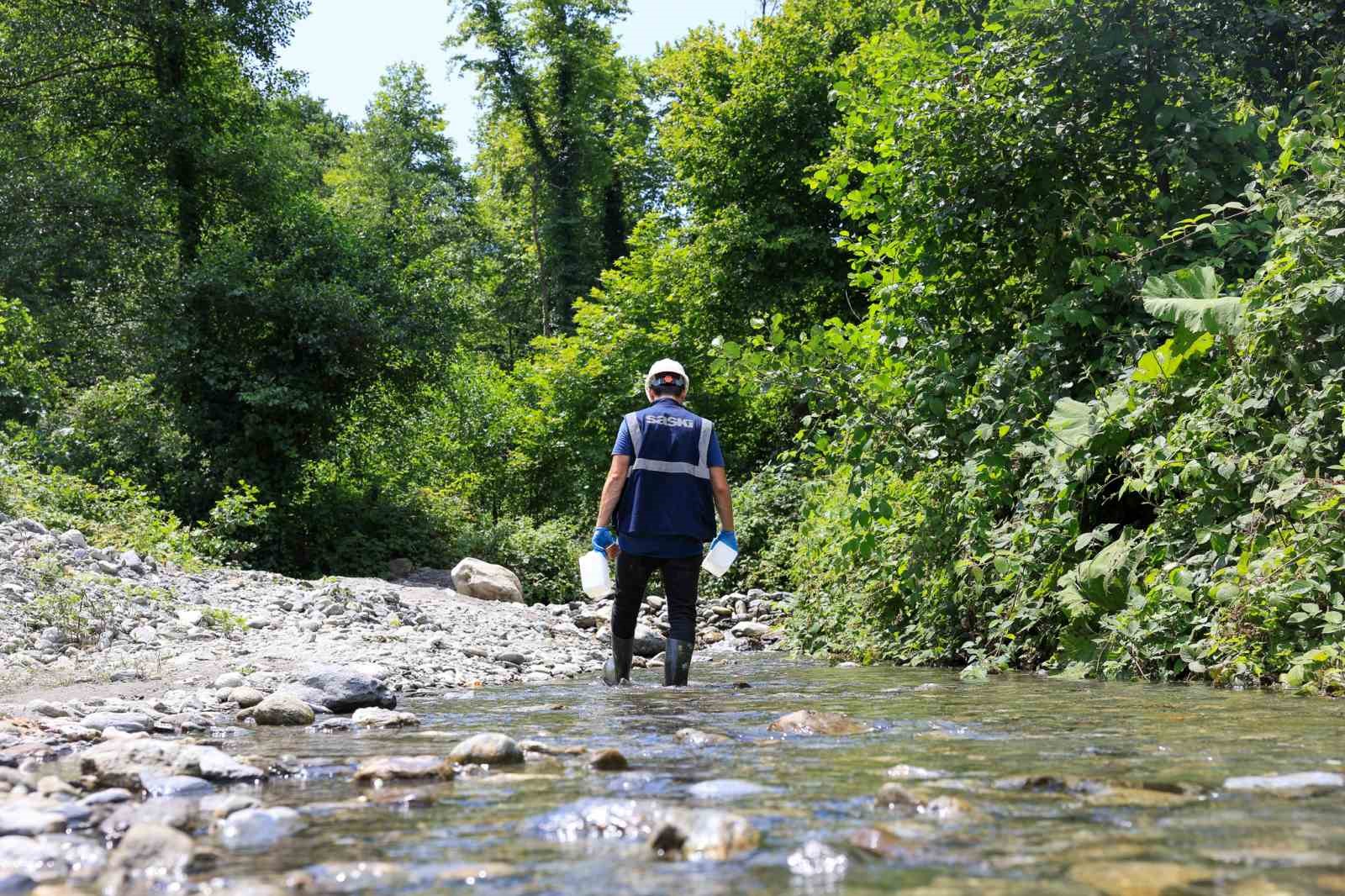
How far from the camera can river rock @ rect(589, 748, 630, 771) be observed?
4637 millimetres

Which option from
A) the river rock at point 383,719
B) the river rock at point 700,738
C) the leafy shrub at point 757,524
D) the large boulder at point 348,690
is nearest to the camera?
the river rock at point 700,738

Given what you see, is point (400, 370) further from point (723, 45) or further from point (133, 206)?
point (723, 45)

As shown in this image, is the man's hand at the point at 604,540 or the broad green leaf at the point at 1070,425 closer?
the man's hand at the point at 604,540

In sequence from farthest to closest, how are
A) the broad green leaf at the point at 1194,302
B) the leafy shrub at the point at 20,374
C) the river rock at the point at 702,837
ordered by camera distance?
1. the leafy shrub at the point at 20,374
2. the broad green leaf at the point at 1194,302
3. the river rock at the point at 702,837

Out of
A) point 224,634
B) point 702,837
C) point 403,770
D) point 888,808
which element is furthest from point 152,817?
point 224,634

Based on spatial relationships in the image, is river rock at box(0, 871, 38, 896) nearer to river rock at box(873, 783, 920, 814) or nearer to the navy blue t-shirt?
river rock at box(873, 783, 920, 814)

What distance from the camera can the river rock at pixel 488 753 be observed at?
4793 mm

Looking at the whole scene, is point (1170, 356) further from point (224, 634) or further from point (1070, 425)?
point (224, 634)

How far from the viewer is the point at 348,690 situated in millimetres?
7219

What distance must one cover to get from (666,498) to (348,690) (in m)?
2.53

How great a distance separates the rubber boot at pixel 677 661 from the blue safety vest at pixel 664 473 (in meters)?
0.87

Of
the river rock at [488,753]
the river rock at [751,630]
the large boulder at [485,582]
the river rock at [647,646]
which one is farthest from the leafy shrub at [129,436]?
the river rock at [488,753]

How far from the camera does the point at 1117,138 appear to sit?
10.0m

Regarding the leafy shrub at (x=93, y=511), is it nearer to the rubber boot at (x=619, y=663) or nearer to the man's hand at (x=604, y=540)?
the rubber boot at (x=619, y=663)
